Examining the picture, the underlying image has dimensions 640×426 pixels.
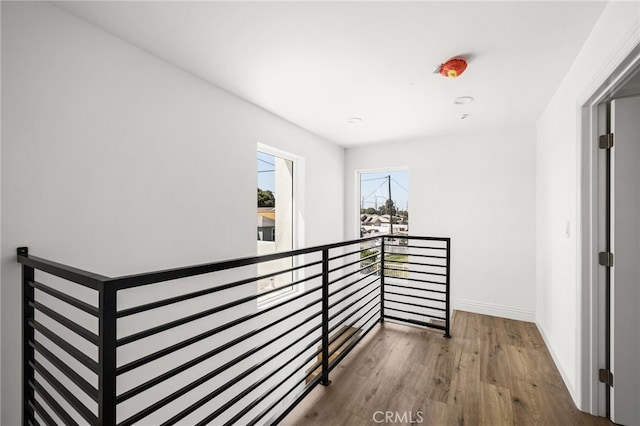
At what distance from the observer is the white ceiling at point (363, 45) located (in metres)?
1.61

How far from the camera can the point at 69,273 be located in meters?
1.08

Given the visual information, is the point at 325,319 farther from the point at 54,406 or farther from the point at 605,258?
the point at 605,258

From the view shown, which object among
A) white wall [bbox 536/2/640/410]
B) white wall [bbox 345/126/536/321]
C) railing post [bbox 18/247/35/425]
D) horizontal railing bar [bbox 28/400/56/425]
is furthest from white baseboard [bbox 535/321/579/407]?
railing post [bbox 18/247/35/425]

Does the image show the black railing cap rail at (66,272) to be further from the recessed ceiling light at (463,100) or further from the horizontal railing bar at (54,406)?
the recessed ceiling light at (463,100)

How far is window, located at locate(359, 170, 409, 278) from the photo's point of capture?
4.45 meters

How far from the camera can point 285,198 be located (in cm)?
372

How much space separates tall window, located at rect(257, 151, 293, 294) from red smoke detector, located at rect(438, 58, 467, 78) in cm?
193

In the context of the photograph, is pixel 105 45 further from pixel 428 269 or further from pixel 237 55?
pixel 428 269

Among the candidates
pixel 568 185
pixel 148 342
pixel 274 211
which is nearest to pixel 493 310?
pixel 568 185

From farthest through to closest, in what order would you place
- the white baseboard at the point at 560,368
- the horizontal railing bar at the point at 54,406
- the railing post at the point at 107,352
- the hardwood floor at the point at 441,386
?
the white baseboard at the point at 560,368 < the hardwood floor at the point at 441,386 < the horizontal railing bar at the point at 54,406 < the railing post at the point at 107,352

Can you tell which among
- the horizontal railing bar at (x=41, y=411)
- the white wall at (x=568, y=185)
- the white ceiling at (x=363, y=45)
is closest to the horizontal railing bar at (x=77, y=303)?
the horizontal railing bar at (x=41, y=411)

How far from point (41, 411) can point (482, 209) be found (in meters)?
4.25

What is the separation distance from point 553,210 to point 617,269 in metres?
1.05

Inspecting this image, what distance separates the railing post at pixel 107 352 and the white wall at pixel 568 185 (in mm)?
2236
